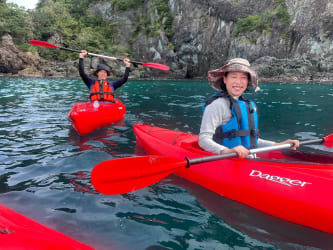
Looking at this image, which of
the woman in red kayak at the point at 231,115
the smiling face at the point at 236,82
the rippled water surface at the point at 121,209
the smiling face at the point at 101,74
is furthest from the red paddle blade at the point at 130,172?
the smiling face at the point at 101,74

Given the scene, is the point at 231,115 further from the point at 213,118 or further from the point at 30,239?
the point at 30,239

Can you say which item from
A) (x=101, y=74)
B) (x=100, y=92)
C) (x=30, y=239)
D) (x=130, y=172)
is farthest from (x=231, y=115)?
(x=101, y=74)

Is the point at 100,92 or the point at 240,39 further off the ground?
the point at 240,39

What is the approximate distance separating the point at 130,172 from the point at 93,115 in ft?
12.3

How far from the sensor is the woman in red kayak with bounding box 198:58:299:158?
2994mm

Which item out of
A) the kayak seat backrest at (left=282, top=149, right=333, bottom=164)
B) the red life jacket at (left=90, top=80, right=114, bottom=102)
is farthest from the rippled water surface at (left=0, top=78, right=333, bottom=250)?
the red life jacket at (left=90, top=80, right=114, bottom=102)

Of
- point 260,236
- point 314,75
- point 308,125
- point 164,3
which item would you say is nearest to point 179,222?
point 260,236

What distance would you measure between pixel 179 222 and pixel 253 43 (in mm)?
38495

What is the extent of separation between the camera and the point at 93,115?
5.85 meters

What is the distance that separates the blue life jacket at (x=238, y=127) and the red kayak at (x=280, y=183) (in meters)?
0.30

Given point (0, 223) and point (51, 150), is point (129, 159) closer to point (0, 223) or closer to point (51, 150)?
point (0, 223)

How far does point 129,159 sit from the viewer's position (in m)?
2.50

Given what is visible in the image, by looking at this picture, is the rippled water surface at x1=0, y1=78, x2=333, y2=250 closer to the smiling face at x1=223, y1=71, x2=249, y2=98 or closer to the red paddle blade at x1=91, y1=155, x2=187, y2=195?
the red paddle blade at x1=91, y1=155, x2=187, y2=195

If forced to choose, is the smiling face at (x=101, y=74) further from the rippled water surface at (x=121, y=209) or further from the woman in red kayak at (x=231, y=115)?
the woman in red kayak at (x=231, y=115)
